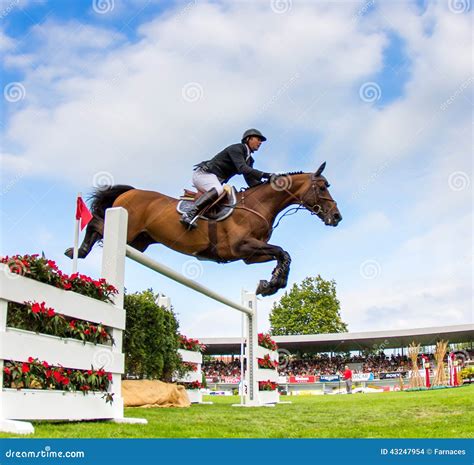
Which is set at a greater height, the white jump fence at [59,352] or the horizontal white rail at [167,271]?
the horizontal white rail at [167,271]

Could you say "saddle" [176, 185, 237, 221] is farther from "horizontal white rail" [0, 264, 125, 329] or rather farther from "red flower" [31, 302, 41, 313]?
"red flower" [31, 302, 41, 313]

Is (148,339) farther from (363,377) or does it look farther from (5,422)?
(363,377)

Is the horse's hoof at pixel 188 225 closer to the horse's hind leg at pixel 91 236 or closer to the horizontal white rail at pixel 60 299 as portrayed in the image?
the horse's hind leg at pixel 91 236

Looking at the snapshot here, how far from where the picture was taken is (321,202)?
6.54 meters

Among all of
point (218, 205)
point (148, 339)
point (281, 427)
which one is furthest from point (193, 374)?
point (281, 427)

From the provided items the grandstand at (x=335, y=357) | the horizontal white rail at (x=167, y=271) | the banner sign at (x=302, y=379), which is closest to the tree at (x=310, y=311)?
the grandstand at (x=335, y=357)

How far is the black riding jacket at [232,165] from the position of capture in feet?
21.1

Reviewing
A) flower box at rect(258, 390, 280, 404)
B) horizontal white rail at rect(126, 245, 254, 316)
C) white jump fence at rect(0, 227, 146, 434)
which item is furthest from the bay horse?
flower box at rect(258, 390, 280, 404)

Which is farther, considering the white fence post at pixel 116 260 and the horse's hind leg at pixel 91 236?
the horse's hind leg at pixel 91 236

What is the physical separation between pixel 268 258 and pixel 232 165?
3.96 ft

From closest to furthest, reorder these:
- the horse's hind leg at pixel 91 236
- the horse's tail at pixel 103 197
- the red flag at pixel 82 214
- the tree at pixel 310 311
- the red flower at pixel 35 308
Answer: the red flower at pixel 35 308
the red flag at pixel 82 214
the horse's hind leg at pixel 91 236
the horse's tail at pixel 103 197
the tree at pixel 310 311

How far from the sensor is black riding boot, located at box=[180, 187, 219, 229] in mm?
6281

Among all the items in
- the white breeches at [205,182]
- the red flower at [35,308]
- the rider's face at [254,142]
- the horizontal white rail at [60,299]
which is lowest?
the red flower at [35,308]
